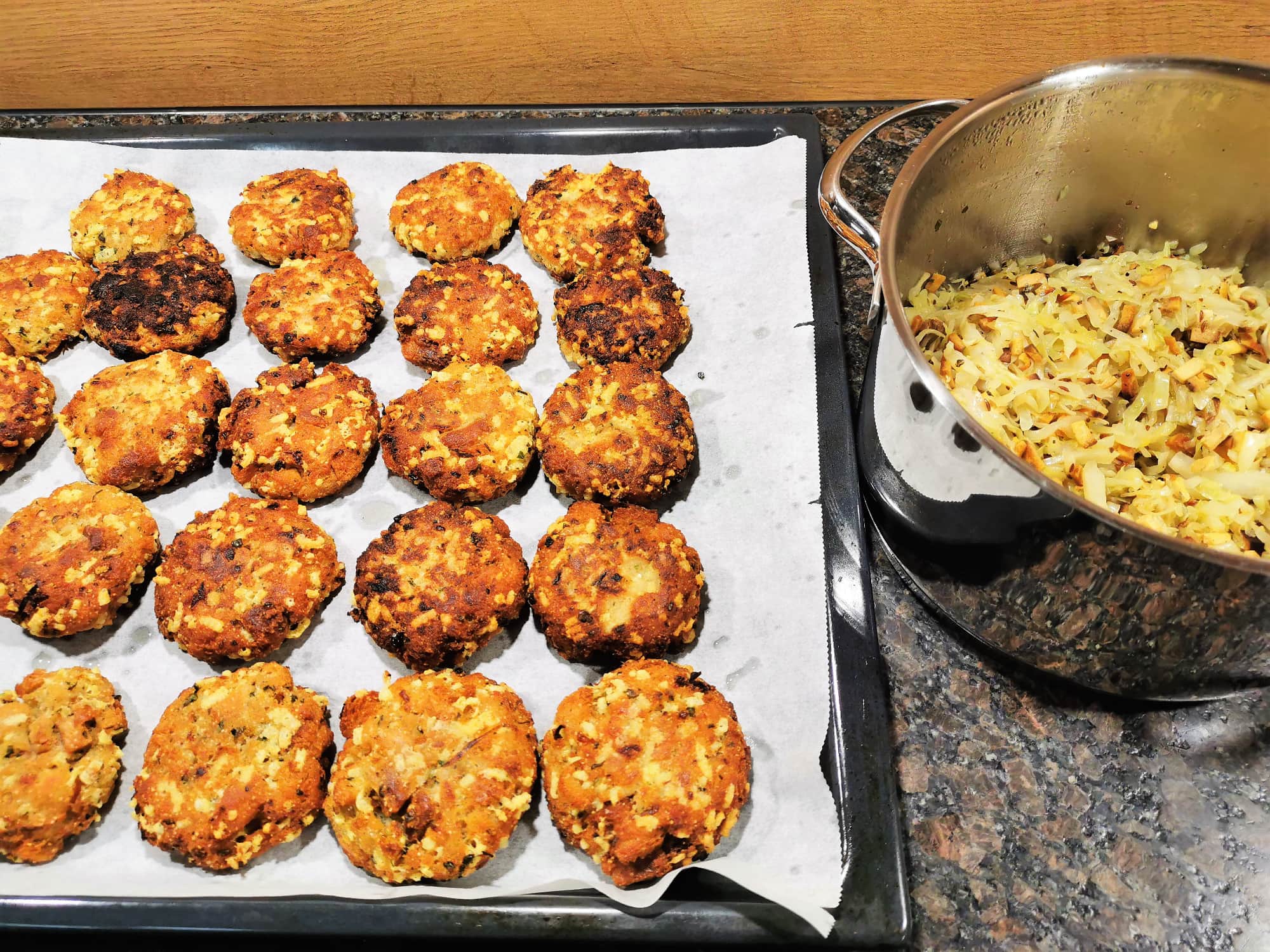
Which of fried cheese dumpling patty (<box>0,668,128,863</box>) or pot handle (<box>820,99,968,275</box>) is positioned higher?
pot handle (<box>820,99,968,275</box>)

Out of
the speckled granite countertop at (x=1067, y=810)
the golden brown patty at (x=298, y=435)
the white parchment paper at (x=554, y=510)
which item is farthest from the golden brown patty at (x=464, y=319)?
the speckled granite countertop at (x=1067, y=810)

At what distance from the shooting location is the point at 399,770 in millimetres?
1530

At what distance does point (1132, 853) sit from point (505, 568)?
1224 millimetres

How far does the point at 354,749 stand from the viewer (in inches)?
62.2

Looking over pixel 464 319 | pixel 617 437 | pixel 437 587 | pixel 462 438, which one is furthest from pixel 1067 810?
pixel 464 319

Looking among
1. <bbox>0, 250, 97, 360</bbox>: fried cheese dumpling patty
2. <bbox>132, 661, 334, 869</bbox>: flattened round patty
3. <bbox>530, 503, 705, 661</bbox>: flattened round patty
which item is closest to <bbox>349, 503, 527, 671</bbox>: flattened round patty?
<bbox>530, 503, 705, 661</bbox>: flattened round patty

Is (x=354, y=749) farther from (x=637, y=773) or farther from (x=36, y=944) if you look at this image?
(x=36, y=944)

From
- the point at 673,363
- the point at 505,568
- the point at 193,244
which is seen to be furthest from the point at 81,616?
the point at 673,363

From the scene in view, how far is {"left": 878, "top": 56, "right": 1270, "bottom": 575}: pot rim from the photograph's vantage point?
117cm

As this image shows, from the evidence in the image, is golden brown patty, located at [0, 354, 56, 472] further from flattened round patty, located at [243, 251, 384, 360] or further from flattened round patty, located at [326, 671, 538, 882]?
flattened round patty, located at [326, 671, 538, 882]

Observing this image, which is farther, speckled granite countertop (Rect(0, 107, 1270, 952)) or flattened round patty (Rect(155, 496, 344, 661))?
flattened round patty (Rect(155, 496, 344, 661))

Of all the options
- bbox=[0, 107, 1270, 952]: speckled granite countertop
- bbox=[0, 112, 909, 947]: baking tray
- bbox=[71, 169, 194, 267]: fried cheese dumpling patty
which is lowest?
bbox=[0, 107, 1270, 952]: speckled granite countertop

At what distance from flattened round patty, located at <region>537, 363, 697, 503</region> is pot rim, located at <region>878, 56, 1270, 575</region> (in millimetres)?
537

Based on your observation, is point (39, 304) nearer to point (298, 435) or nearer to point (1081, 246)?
point (298, 435)
